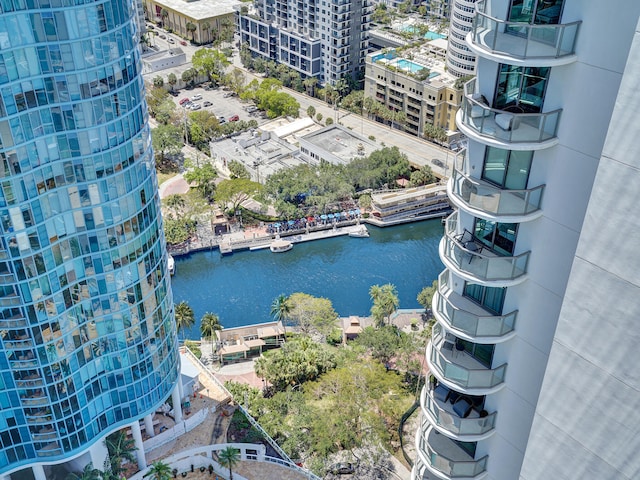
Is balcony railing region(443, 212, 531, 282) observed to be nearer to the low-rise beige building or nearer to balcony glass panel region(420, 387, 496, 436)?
balcony glass panel region(420, 387, 496, 436)

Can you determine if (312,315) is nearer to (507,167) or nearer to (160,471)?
(160,471)

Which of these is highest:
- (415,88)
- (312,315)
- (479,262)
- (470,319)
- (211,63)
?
(479,262)

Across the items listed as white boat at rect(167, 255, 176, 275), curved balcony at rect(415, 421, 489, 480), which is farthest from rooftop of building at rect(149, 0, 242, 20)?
curved balcony at rect(415, 421, 489, 480)

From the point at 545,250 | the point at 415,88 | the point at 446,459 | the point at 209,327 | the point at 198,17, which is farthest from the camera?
the point at 198,17

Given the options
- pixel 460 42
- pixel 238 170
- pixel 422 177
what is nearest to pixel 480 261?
pixel 422 177

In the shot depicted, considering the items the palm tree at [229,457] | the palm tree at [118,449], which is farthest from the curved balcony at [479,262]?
the palm tree at [118,449]
